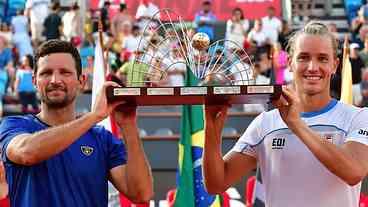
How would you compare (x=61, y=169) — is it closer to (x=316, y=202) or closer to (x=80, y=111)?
(x=316, y=202)

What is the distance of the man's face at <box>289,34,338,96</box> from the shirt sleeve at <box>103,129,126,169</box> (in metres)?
0.78

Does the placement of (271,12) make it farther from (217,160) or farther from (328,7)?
(217,160)

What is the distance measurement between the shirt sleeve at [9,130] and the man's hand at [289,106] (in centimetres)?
98

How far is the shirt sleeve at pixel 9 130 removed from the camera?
3.75 meters

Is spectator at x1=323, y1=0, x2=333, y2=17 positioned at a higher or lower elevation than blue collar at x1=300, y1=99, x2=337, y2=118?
higher

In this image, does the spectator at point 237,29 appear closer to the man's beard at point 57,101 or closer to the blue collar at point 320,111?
the blue collar at point 320,111

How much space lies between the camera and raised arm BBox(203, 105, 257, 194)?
4.05m

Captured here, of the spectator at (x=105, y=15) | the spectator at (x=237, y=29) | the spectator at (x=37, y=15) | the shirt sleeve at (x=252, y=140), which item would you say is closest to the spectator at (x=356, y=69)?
the spectator at (x=237, y=29)

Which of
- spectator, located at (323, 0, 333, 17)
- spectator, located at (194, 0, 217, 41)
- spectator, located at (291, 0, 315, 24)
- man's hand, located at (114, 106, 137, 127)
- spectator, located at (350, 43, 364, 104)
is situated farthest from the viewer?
spectator, located at (323, 0, 333, 17)

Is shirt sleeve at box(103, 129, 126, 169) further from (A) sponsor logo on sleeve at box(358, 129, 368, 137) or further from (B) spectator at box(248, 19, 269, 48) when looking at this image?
(B) spectator at box(248, 19, 269, 48)

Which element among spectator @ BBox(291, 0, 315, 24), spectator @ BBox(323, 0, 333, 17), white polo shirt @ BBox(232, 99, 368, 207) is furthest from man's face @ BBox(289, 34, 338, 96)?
spectator @ BBox(323, 0, 333, 17)

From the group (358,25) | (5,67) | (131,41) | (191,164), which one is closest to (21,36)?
(5,67)

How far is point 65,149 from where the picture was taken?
3713 millimetres

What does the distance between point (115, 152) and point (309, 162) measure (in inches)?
31.1
